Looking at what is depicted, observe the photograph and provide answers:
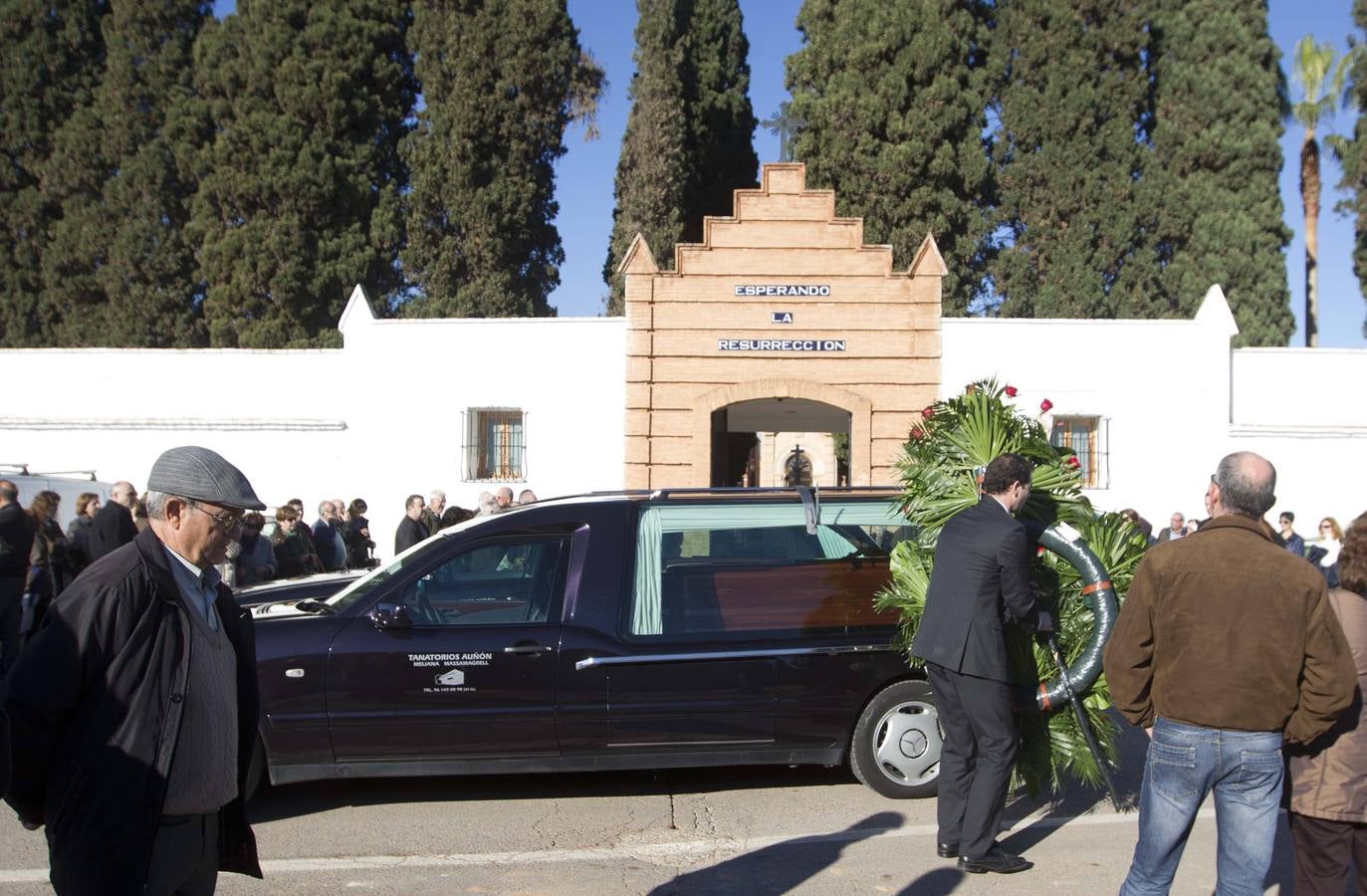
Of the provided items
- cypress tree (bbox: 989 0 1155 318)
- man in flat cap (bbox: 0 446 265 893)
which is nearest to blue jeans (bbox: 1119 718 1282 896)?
man in flat cap (bbox: 0 446 265 893)

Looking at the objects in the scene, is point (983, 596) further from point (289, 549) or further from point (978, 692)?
point (289, 549)

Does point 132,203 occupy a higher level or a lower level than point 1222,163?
lower

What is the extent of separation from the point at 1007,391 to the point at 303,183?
25.4m

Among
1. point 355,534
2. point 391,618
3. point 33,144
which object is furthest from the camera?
point 33,144

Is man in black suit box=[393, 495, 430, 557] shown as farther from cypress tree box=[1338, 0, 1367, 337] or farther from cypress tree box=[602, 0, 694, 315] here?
cypress tree box=[1338, 0, 1367, 337]

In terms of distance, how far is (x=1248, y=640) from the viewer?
3723 millimetres

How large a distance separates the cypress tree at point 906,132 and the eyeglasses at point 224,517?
25545 mm

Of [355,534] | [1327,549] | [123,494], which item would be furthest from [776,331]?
[123,494]

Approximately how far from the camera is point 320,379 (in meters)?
18.4

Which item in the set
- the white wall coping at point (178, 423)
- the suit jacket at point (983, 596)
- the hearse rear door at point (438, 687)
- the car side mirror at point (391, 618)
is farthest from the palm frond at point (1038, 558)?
the white wall coping at point (178, 423)

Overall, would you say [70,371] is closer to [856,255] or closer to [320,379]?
[320,379]

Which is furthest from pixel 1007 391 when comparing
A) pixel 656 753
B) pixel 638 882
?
pixel 638 882

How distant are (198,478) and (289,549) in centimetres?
860

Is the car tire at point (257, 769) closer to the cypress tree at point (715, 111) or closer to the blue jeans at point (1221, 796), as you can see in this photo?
the blue jeans at point (1221, 796)
